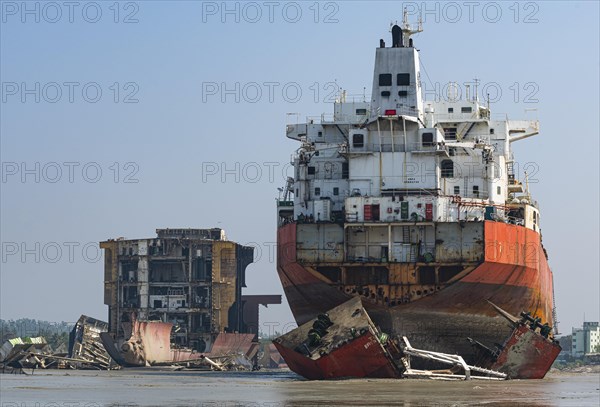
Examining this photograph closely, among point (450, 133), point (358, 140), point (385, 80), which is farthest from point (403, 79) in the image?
point (450, 133)

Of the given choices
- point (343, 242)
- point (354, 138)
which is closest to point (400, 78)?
point (354, 138)

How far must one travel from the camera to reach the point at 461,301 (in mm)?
50781

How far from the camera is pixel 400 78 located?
57281 mm

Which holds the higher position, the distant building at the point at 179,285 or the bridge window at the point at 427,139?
the bridge window at the point at 427,139

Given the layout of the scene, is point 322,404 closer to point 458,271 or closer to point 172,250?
point 458,271

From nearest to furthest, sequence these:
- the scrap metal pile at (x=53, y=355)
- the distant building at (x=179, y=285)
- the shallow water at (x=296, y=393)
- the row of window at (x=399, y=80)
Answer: the shallow water at (x=296, y=393), the row of window at (x=399, y=80), the scrap metal pile at (x=53, y=355), the distant building at (x=179, y=285)

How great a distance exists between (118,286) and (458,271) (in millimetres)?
42528

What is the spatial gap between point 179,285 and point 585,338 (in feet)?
329

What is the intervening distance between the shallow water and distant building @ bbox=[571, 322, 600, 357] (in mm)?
131481

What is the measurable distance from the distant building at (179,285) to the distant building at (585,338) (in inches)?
3745

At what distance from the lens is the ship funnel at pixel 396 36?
193 feet

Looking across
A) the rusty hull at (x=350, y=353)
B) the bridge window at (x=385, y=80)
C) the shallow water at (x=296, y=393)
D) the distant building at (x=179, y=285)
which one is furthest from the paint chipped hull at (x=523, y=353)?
the distant building at (x=179, y=285)

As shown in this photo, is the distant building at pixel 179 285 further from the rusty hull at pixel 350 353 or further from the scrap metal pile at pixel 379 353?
the rusty hull at pixel 350 353

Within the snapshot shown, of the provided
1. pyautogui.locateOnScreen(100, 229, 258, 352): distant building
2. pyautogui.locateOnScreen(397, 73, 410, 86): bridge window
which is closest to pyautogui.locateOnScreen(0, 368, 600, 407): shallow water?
pyautogui.locateOnScreen(397, 73, 410, 86): bridge window
